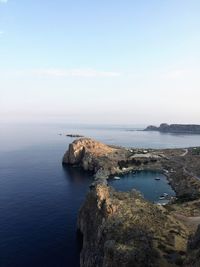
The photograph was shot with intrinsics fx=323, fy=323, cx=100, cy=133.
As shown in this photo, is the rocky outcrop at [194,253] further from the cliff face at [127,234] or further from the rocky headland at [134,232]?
the cliff face at [127,234]

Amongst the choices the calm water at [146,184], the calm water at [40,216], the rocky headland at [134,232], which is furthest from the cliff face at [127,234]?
the calm water at [146,184]

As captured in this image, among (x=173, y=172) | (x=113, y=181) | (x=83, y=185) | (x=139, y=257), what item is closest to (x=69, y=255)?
(x=139, y=257)

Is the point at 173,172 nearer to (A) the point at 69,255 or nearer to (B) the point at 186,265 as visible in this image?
(A) the point at 69,255

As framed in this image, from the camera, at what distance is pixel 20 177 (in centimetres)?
16088

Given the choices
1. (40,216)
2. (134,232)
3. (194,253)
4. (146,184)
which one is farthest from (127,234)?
(146,184)

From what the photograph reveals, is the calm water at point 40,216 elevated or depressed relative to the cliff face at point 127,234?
depressed

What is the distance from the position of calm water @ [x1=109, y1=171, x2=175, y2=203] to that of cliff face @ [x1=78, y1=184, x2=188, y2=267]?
49860mm

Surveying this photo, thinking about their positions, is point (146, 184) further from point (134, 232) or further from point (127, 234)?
point (127, 234)

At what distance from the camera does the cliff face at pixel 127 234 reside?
5578 cm

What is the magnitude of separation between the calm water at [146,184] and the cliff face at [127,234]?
49.9m

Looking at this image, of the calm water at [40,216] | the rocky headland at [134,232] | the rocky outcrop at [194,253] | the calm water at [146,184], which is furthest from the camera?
the calm water at [146,184]

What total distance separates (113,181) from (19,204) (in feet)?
198

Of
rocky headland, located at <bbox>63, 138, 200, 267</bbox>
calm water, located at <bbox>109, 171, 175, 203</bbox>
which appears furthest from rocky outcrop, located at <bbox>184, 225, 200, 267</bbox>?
calm water, located at <bbox>109, 171, 175, 203</bbox>

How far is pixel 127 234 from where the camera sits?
2478 inches
